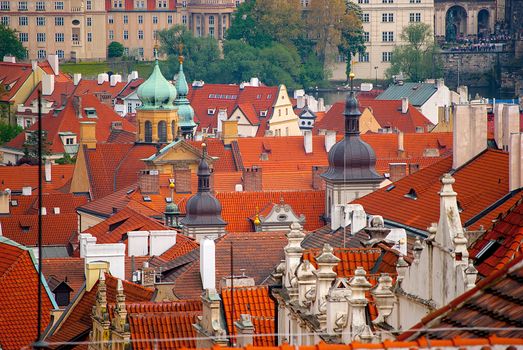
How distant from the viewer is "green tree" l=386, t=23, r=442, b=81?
134 metres

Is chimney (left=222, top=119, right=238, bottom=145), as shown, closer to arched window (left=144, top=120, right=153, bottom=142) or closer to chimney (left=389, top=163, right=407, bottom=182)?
arched window (left=144, top=120, right=153, bottom=142)

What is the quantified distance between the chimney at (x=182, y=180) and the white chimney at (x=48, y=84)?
51035 millimetres

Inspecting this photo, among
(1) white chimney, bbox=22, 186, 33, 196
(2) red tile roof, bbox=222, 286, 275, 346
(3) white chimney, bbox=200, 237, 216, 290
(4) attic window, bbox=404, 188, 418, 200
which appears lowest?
(1) white chimney, bbox=22, 186, 33, 196

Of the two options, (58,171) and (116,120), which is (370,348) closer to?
(58,171)

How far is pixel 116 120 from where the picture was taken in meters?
104

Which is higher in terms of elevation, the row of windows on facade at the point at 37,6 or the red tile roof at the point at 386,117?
the row of windows on facade at the point at 37,6

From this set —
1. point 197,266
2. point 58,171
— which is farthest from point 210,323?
point 58,171

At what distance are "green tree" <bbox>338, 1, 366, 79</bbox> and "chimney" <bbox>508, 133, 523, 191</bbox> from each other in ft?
364

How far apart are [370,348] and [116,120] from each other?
9297 centimetres

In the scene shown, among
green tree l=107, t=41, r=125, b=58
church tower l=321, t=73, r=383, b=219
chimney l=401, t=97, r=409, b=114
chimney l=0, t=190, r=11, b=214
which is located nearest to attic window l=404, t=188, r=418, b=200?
church tower l=321, t=73, r=383, b=219

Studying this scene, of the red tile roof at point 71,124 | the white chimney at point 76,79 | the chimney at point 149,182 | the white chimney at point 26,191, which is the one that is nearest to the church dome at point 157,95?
the white chimney at point 26,191

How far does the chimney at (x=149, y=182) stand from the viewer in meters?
68.9

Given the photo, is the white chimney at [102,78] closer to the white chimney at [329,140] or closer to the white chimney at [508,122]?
the white chimney at [329,140]

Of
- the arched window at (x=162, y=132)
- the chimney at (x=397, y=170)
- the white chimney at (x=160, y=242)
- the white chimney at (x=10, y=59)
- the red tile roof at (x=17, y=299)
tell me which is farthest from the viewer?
the white chimney at (x=10, y=59)
